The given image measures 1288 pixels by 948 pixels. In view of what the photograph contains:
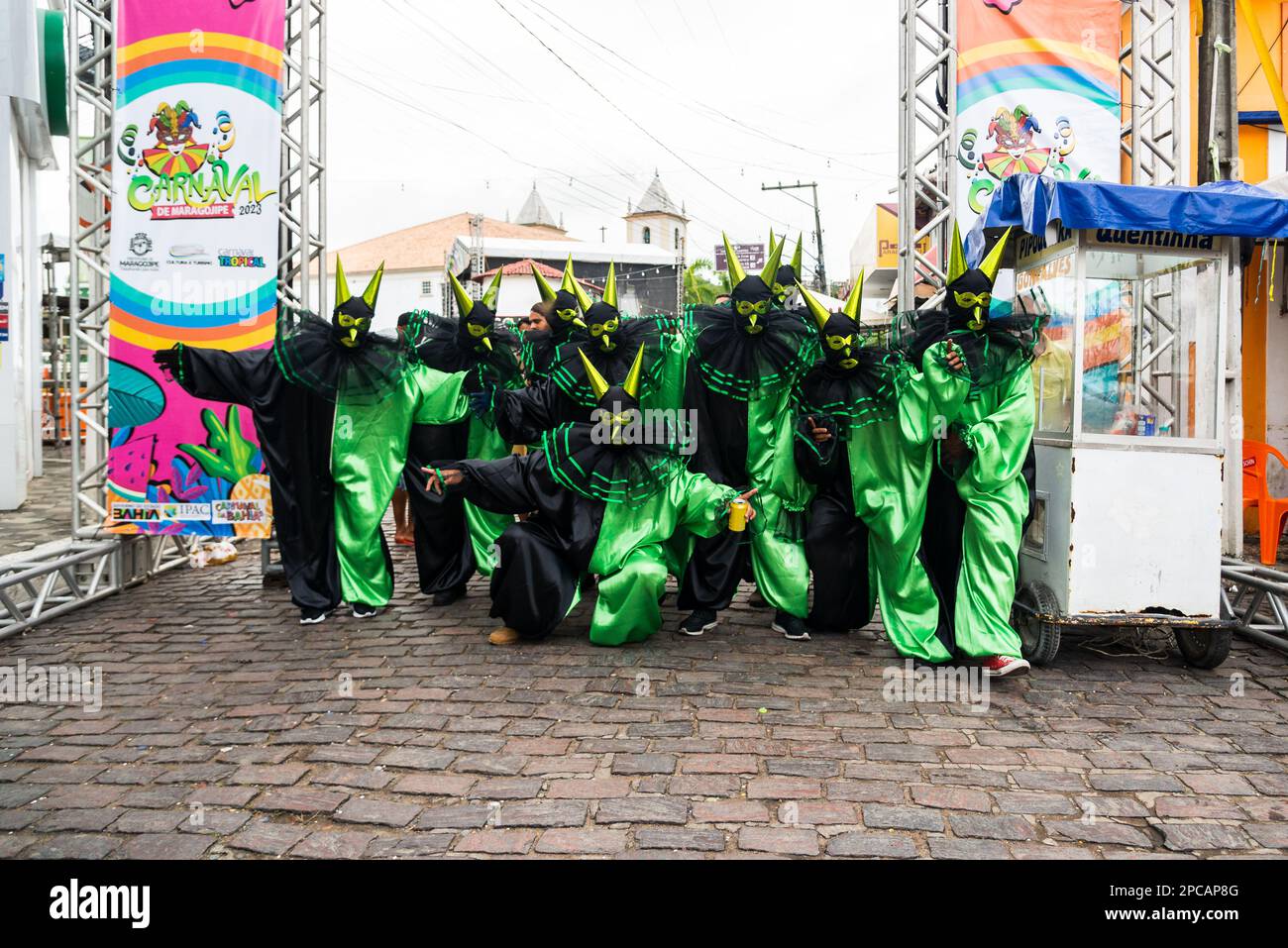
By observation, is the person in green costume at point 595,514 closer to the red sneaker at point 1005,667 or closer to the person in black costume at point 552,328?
the person in black costume at point 552,328

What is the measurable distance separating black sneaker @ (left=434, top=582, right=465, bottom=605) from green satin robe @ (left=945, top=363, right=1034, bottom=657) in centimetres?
328

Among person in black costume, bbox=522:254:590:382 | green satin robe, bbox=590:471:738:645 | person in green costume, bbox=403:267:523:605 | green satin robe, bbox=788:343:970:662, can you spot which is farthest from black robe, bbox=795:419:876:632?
person in green costume, bbox=403:267:523:605

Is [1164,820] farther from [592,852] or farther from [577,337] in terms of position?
[577,337]

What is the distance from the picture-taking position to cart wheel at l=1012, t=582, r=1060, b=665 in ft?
15.9

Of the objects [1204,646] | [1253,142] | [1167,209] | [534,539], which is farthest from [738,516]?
[1253,142]

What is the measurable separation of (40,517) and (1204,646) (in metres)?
10.5

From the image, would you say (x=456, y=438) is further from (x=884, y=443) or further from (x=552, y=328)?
(x=884, y=443)

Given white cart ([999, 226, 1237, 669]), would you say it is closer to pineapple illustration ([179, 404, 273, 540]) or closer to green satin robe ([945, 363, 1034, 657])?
green satin robe ([945, 363, 1034, 657])

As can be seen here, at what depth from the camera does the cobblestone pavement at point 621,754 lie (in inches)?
121

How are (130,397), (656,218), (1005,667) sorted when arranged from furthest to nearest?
(656,218)
(130,397)
(1005,667)

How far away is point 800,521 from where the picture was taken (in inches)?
221

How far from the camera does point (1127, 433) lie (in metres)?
5.09

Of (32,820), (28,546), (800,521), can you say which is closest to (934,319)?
(800,521)

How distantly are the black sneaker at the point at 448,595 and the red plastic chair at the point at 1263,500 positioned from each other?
6245mm
